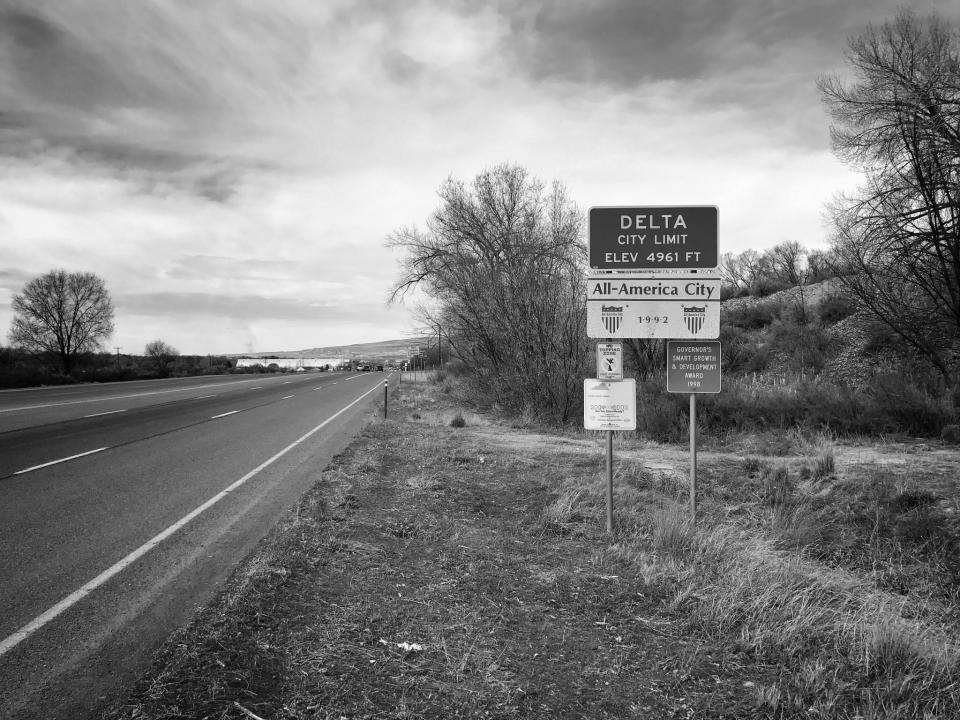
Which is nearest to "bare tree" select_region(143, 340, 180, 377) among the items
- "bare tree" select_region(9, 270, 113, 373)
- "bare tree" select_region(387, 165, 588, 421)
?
"bare tree" select_region(9, 270, 113, 373)

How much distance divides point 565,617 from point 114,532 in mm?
4403

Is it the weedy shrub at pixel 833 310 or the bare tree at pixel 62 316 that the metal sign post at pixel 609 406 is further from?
the bare tree at pixel 62 316

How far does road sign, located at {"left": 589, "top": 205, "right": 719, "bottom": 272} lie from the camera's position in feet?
20.4

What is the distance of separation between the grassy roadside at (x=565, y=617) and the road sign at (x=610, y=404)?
3.41 feet

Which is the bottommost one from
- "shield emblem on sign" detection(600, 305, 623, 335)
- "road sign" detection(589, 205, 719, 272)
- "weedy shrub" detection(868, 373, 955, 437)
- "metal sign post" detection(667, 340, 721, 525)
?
"weedy shrub" detection(868, 373, 955, 437)

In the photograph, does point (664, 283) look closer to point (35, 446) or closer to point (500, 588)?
point (500, 588)

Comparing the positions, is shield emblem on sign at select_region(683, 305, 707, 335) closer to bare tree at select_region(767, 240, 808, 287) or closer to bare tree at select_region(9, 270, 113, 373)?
bare tree at select_region(767, 240, 808, 287)

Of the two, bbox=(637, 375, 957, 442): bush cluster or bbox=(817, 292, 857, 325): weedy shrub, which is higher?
bbox=(817, 292, 857, 325): weedy shrub

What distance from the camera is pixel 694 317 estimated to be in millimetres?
6367

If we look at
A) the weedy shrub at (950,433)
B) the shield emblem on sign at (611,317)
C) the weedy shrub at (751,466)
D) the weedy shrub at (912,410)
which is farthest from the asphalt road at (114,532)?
the weedy shrub at (950,433)

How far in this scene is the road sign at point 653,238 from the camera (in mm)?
6207

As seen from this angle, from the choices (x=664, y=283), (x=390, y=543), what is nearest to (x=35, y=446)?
(x=390, y=543)

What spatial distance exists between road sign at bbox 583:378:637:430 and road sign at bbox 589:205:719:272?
1.16 metres

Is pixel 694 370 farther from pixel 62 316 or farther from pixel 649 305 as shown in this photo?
pixel 62 316
